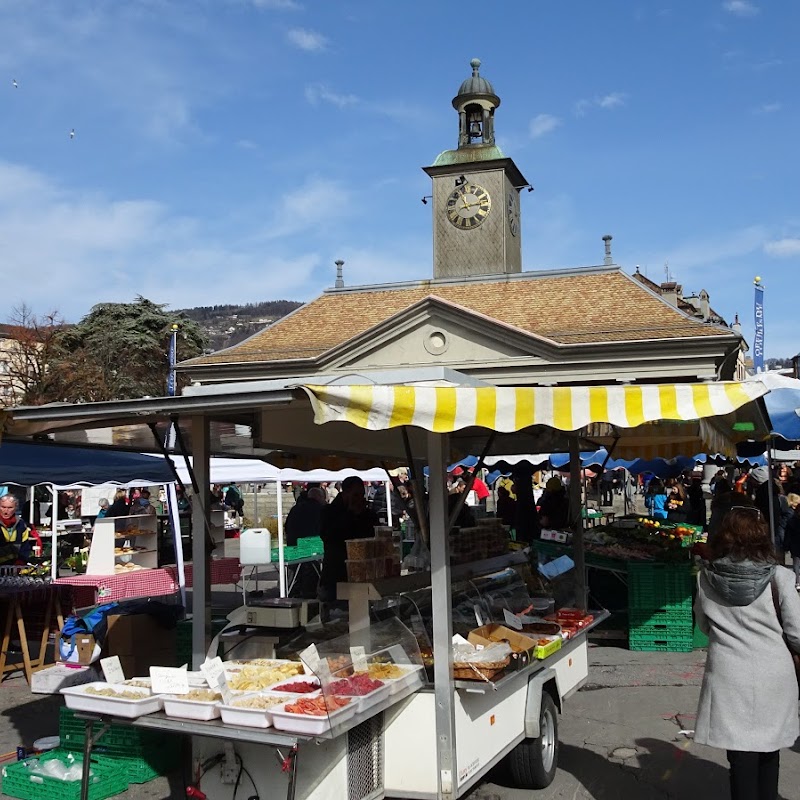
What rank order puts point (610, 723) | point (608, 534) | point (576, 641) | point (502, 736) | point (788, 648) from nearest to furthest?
point (788, 648)
point (502, 736)
point (576, 641)
point (610, 723)
point (608, 534)

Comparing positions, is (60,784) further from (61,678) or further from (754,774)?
(754,774)

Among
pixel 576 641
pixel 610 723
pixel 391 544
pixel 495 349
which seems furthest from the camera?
pixel 495 349

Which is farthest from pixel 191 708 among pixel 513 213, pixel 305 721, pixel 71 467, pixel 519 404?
pixel 513 213

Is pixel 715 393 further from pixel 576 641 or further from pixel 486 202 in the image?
pixel 486 202

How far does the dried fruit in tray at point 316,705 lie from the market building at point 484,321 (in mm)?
20168

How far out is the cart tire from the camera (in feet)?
16.9

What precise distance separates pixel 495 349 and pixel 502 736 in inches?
1032

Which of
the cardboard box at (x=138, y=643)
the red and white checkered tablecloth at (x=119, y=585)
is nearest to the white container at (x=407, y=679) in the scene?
the cardboard box at (x=138, y=643)

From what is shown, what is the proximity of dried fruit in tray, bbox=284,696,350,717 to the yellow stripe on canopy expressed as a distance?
1243 mm

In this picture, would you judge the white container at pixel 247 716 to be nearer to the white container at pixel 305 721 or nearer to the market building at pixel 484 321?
the white container at pixel 305 721

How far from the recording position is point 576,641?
20.3 feet

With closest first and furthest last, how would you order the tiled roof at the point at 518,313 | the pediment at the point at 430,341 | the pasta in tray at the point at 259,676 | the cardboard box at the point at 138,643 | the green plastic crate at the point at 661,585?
1. the pasta in tray at the point at 259,676
2. the cardboard box at the point at 138,643
3. the green plastic crate at the point at 661,585
4. the tiled roof at the point at 518,313
5. the pediment at the point at 430,341

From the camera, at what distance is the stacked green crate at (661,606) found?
9.47m

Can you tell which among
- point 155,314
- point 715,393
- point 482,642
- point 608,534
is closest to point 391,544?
point 482,642
